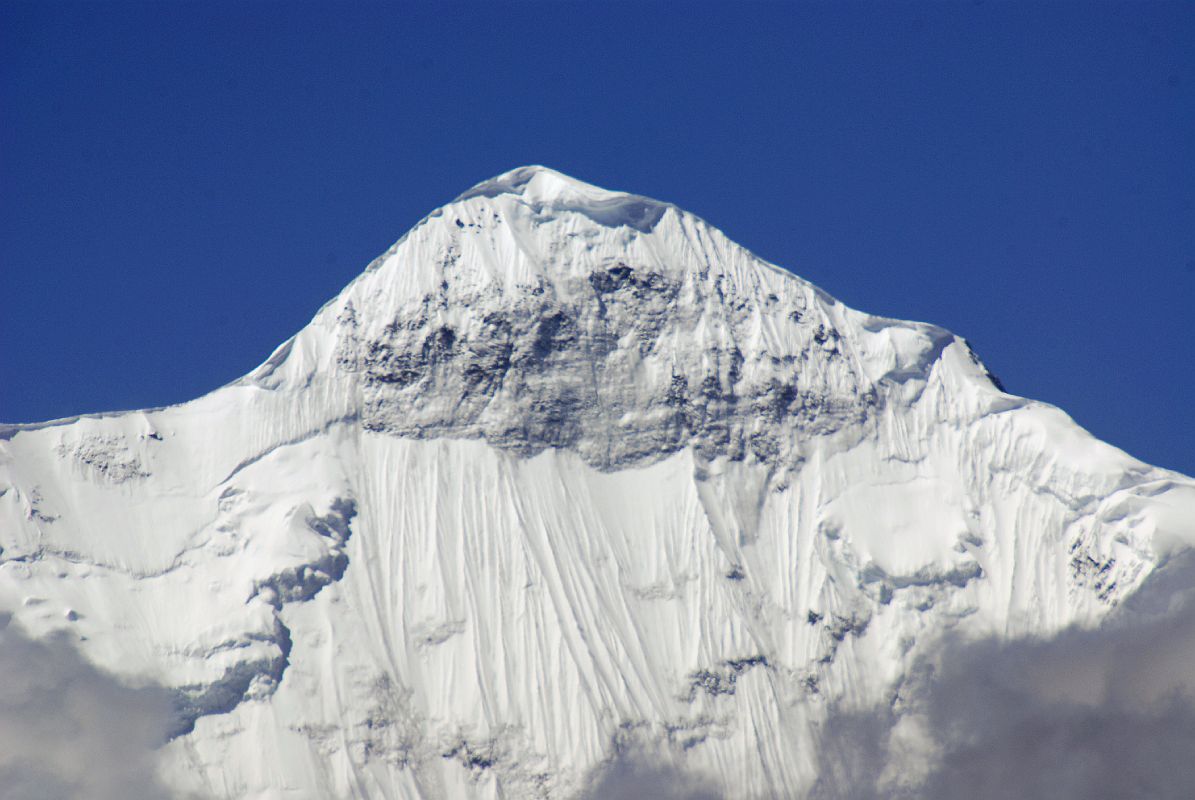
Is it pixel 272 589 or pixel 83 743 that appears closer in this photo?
pixel 83 743

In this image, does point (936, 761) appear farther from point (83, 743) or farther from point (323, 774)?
point (83, 743)

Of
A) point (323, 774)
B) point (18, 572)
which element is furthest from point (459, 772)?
point (18, 572)

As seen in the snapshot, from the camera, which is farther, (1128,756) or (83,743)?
(1128,756)

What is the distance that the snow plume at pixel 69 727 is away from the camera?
593 ft

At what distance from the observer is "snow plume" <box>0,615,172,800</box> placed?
593 feet

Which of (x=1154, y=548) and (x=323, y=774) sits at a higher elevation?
(x=1154, y=548)

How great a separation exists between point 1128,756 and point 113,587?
82.8 meters

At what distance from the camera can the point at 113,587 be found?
198500 millimetres

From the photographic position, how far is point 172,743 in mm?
186750

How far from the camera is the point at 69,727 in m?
185

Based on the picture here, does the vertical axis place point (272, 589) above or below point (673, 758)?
above

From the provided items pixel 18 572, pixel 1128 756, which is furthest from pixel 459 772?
pixel 1128 756

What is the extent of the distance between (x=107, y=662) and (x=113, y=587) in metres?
8.92

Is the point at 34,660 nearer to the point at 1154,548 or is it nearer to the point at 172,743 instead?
the point at 172,743
